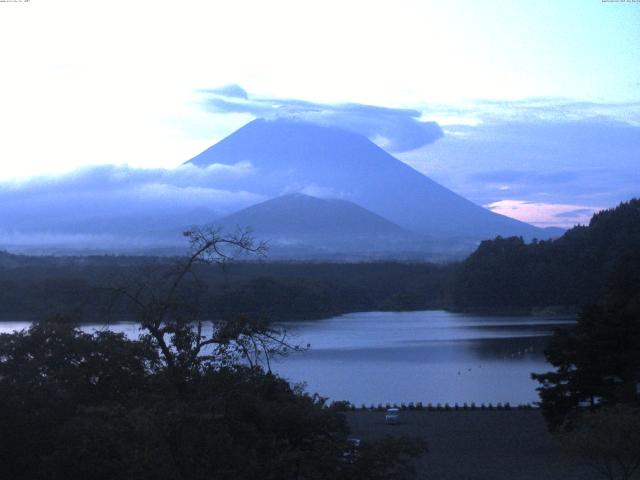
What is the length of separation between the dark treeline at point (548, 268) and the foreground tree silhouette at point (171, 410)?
142 feet

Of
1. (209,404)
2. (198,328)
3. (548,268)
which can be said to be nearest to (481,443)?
(198,328)

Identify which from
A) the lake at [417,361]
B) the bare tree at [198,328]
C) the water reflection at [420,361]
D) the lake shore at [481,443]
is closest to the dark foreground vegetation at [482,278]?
the lake at [417,361]

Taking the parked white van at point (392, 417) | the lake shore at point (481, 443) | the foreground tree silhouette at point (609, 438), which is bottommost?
the lake shore at point (481, 443)

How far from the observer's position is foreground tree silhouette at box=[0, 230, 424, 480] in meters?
5.16

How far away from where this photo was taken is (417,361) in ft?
92.1

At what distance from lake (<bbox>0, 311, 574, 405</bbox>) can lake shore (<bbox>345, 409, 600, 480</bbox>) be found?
7.09ft

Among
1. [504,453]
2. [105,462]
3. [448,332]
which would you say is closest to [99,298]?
[105,462]

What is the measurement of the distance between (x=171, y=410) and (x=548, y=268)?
49.1 metres

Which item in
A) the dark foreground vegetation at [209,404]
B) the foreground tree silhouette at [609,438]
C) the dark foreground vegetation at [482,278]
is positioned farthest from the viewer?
the dark foreground vegetation at [482,278]

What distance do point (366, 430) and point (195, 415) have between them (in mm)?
9699

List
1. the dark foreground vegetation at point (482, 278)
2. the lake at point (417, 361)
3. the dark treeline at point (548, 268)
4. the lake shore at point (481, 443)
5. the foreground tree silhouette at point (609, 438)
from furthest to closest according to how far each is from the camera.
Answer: the dark treeline at point (548, 268) < the dark foreground vegetation at point (482, 278) < the lake at point (417, 361) < the lake shore at point (481, 443) < the foreground tree silhouette at point (609, 438)

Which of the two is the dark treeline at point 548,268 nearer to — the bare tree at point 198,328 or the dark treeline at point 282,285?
the dark treeline at point 282,285

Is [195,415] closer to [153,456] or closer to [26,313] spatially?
[153,456]

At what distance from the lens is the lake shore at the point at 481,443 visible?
11.9m
